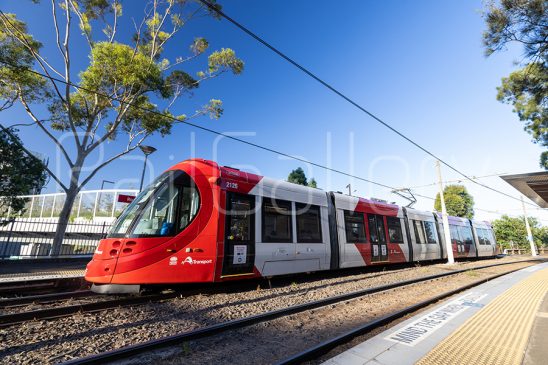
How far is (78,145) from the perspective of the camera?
574 inches

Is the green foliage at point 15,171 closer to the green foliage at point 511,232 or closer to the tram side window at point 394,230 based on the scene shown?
the tram side window at point 394,230

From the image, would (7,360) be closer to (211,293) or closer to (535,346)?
(211,293)

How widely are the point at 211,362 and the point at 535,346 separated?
4.17 m

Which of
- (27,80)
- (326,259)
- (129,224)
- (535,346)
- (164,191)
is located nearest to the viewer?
(535,346)

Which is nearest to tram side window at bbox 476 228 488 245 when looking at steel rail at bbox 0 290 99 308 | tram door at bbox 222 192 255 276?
tram door at bbox 222 192 255 276

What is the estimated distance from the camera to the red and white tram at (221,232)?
5.59m

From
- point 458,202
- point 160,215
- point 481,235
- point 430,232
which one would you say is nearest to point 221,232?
point 160,215

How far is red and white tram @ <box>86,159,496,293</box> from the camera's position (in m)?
5.59

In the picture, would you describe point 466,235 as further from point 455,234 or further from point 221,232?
point 221,232

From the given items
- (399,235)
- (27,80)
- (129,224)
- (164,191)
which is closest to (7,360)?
(129,224)

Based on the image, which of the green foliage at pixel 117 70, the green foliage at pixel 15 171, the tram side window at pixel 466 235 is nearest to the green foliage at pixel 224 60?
the green foliage at pixel 117 70

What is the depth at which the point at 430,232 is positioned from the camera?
15688 millimetres

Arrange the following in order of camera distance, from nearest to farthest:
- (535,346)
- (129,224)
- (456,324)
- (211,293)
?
(535,346) → (456,324) → (129,224) → (211,293)

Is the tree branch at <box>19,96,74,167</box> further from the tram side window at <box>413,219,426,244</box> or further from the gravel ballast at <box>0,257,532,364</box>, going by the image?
the tram side window at <box>413,219,426,244</box>
